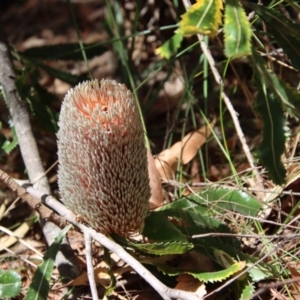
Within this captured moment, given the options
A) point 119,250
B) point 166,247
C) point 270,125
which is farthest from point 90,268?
point 270,125

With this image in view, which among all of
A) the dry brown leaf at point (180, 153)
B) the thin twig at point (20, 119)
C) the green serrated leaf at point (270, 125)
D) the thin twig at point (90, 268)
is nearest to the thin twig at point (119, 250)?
the thin twig at point (90, 268)

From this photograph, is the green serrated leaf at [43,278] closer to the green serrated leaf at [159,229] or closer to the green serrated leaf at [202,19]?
the green serrated leaf at [159,229]

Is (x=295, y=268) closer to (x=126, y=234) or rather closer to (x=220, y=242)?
(x=220, y=242)

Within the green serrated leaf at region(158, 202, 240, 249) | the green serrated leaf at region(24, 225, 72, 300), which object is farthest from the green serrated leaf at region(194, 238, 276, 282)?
the green serrated leaf at region(24, 225, 72, 300)

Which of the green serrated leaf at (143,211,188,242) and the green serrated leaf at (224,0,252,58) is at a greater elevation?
the green serrated leaf at (224,0,252,58)

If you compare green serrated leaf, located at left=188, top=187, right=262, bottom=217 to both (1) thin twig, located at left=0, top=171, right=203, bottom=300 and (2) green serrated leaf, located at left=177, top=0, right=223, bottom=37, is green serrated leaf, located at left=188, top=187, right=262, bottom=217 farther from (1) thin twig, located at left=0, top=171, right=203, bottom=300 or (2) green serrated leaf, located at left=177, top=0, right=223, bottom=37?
(2) green serrated leaf, located at left=177, top=0, right=223, bottom=37

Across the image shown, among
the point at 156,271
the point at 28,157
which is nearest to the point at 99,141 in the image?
the point at 156,271
